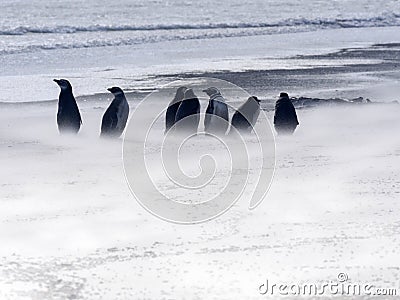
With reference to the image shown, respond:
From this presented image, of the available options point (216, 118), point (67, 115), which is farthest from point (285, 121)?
point (67, 115)

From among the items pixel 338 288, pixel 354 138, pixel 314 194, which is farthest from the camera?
pixel 354 138

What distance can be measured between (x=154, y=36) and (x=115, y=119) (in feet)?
47.0

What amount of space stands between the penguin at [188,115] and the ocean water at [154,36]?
3487 mm

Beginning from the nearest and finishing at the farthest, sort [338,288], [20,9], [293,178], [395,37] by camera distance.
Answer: [338,288] < [293,178] < [395,37] < [20,9]

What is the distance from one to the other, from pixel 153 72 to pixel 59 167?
7631 mm

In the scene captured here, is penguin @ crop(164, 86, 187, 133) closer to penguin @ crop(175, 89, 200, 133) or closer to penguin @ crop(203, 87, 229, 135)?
penguin @ crop(175, 89, 200, 133)

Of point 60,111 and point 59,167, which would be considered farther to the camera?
point 60,111

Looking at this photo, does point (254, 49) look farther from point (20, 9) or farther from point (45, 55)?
point (20, 9)

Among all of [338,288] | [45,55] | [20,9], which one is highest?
[20,9]

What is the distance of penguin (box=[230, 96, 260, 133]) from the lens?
8.45 meters

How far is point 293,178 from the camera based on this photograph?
6672 millimetres

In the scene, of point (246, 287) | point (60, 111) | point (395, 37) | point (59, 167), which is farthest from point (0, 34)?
point (246, 287)

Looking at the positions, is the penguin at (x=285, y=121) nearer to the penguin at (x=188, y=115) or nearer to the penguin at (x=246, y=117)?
the penguin at (x=246, y=117)

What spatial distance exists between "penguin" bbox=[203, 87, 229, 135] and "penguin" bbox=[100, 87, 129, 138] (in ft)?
2.58
